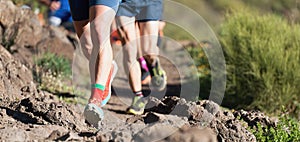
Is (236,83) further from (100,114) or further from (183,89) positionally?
(100,114)

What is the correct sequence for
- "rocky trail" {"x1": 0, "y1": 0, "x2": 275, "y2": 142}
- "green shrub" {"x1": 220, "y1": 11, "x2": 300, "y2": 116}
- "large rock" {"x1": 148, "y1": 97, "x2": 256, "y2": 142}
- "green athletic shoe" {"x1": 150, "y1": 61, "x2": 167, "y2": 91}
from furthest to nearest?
"green athletic shoe" {"x1": 150, "y1": 61, "x2": 167, "y2": 91} < "green shrub" {"x1": 220, "y1": 11, "x2": 300, "y2": 116} < "large rock" {"x1": 148, "y1": 97, "x2": 256, "y2": 142} < "rocky trail" {"x1": 0, "y1": 0, "x2": 275, "y2": 142}

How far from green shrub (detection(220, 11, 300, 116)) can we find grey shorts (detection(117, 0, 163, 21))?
133 cm

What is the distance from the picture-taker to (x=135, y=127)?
329 centimetres

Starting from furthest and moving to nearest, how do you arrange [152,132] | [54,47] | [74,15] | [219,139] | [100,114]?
1. [54,47]
2. [74,15]
3. [100,114]
4. [219,139]
5. [152,132]

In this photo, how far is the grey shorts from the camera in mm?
5488

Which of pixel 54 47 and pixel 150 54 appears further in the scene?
pixel 54 47

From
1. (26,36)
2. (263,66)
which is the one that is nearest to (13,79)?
(26,36)

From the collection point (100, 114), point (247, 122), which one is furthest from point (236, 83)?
point (100, 114)

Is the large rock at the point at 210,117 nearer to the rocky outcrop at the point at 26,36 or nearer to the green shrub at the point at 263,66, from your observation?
the green shrub at the point at 263,66

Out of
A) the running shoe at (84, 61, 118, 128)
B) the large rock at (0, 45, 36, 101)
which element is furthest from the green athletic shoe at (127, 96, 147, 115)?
Result: the running shoe at (84, 61, 118, 128)

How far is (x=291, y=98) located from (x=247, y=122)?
89.2 inches

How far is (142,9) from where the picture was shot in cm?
571

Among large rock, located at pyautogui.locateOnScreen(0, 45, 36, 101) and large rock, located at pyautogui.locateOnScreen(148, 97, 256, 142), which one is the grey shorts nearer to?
large rock, located at pyautogui.locateOnScreen(0, 45, 36, 101)

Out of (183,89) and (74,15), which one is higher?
(74,15)
